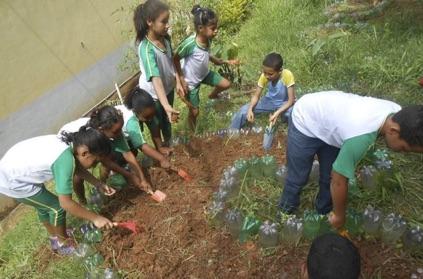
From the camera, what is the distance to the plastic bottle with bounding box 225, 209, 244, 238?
9.36ft

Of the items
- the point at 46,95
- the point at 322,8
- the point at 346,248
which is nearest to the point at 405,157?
the point at 346,248

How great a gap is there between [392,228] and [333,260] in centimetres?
116

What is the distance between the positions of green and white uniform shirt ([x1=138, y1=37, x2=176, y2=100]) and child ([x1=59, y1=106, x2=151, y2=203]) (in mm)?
515

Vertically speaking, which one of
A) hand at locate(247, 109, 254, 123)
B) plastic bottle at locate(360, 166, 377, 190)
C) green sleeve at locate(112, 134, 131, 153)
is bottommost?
plastic bottle at locate(360, 166, 377, 190)

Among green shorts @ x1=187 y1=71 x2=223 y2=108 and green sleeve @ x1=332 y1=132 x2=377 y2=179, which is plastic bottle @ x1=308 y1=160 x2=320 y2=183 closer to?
green sleeve @ x1=332 y1=132 x2=377 y2=179

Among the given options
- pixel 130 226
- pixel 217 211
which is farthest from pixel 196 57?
pixel 130 226

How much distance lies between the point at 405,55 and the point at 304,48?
1.38 meters

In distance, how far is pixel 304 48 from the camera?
5480mm

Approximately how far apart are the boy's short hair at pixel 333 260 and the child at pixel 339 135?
0.48m

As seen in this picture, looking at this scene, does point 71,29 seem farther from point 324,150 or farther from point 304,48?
point 324,150

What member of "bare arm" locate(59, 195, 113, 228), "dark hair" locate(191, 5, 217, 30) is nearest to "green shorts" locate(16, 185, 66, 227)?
"bare arm" locate(59, 195, 113, 228)

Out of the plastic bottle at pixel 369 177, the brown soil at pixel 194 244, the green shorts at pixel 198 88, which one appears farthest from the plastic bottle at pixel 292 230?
the green shorts at pixel 198 88

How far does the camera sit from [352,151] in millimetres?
2000

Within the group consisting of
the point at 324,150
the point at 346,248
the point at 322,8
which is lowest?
the point at 322,8
